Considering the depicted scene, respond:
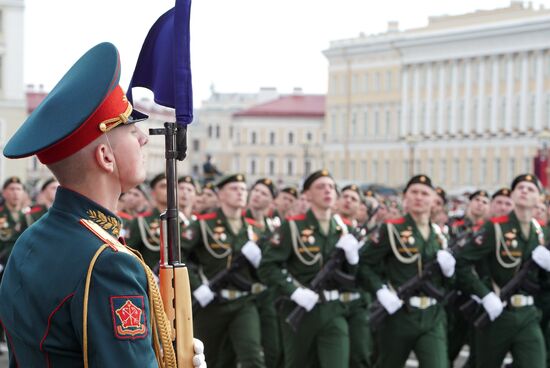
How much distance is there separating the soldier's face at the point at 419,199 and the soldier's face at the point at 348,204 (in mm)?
1976

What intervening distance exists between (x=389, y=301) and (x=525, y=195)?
1.53m

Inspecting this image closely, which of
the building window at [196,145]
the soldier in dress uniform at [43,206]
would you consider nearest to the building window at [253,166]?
the building window at [196,145]

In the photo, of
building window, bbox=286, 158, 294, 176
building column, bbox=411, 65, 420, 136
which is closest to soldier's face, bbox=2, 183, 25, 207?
building column, bbox=411, 65, 420, 136

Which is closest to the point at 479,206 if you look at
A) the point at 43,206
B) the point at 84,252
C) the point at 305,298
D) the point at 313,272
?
the point at 43,206

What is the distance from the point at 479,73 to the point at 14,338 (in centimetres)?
8124

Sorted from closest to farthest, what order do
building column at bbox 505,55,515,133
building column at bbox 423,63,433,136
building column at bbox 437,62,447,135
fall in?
1. building column at bbox 505,55,515,133
2. building column at bbox 437,62,447,135
3. building column at bbox 423,63,433,136

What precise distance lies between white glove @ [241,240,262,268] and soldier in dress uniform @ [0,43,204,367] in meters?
7.23

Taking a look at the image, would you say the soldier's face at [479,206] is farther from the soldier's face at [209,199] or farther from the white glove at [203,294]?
the white glove at [203,294]

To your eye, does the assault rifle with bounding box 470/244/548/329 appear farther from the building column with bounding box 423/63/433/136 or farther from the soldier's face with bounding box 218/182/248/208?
the building column with bounding box 423/63/433/136

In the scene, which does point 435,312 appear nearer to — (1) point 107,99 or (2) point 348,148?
(1) point 107,99

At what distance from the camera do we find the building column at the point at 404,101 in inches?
3570

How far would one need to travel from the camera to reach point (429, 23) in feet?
292

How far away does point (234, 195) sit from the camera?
11.4 meters

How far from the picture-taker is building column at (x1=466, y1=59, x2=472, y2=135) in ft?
278
